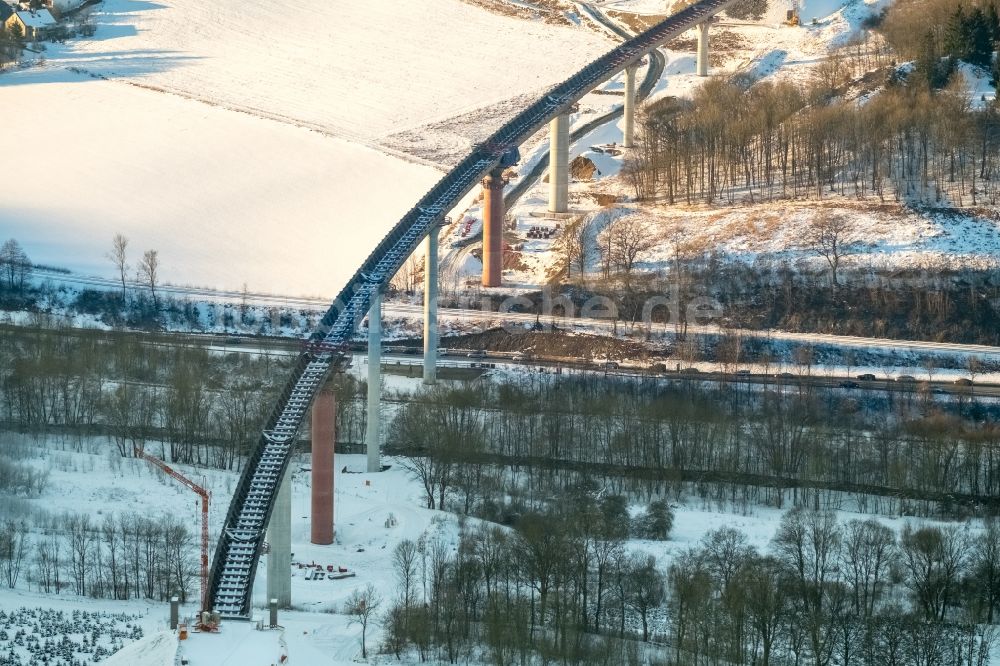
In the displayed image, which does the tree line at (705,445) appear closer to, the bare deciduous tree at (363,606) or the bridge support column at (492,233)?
the bare deciduous tree at (363,606)

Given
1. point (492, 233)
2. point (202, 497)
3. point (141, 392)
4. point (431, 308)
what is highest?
point (492, 233)

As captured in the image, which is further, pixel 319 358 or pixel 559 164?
pixel 559 164

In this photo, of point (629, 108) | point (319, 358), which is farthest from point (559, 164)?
point (319, 358)

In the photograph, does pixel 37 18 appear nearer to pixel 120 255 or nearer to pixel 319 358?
pixel 120 255

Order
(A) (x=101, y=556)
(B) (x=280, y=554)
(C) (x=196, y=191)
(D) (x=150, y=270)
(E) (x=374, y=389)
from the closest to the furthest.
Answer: (B) (x=280, y=554), (A) (x=101, y=556), (E) (x=374, y=389), (D) (x=150, y=270), (C) (x=196, y=191)

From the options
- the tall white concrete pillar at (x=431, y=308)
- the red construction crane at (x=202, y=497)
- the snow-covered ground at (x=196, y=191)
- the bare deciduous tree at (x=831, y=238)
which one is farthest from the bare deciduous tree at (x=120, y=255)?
the bare deciduous tree at (x=831, y=238)

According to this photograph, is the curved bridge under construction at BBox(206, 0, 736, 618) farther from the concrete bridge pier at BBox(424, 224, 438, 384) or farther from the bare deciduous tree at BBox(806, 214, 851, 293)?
the bare deciduous tree at BBox(806, 214, 851, 293)
